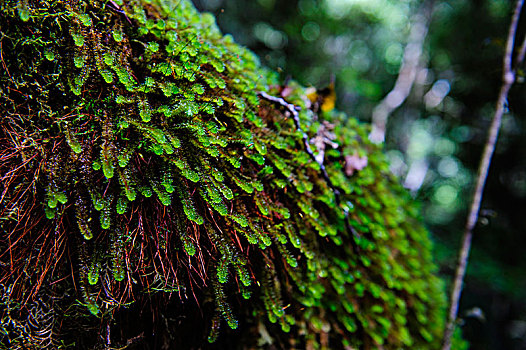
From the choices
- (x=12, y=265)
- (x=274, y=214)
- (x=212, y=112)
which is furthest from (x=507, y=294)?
(x=12, y=265)

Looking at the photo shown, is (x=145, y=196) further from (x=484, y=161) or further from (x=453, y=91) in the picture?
(x=453, y=91)

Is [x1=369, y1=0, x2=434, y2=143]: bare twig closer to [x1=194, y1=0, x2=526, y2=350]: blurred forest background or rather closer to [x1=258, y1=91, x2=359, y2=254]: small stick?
[x1=194, y1=0, x2=526, y2=350]: blurred forest background

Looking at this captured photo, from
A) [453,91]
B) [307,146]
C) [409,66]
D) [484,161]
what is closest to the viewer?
[307,146]

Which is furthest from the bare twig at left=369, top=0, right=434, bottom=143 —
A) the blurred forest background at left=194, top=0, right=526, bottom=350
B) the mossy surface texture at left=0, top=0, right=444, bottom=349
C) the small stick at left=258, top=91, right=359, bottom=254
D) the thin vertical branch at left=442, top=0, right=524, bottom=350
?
the mossy surface texture at left=0, top=0, right=444, bottom=349

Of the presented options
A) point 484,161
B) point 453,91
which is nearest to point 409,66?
point 453,91

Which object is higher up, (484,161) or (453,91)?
(453,91)
